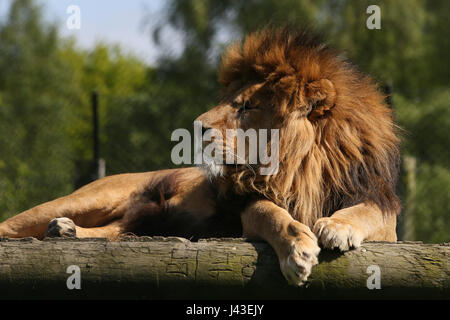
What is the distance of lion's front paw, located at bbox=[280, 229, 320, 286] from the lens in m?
2.19

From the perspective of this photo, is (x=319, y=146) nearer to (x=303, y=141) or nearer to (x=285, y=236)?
(x=303, y=141)

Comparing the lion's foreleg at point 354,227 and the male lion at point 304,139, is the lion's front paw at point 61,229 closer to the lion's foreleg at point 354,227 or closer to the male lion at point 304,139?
the male lion at point 304,139

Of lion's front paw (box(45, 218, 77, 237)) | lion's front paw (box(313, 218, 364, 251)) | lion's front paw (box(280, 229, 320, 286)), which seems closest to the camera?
lion's front paw (box(280, 229, 320, 286))

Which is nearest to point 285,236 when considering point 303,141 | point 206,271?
point 206,271

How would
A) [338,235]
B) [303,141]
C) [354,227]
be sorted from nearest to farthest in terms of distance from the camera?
1. [338,235]
2. [354,227]
3. [303,141]

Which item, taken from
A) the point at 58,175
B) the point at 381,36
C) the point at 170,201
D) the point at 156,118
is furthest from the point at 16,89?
the point at 170,201

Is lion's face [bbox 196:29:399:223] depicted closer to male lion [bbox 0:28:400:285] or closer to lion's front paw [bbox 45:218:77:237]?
male lion [bbox 0:28:400:285]

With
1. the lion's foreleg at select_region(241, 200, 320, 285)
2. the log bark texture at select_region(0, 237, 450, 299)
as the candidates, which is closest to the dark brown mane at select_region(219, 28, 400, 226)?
the lion's foreleg at select_region(241, 200, 320, 285)

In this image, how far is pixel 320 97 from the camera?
9.62 feet

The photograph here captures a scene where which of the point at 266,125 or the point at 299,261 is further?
the point at 266,125

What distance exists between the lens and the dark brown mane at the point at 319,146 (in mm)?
2902

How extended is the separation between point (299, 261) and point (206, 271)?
31 centimetres

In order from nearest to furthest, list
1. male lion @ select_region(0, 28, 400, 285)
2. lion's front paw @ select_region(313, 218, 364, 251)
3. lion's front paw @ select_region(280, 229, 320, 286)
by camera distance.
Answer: lion's front paw @ select_region(280, 229, 320, 286), lion's front paw @ select_region(313, 218, 364, 251), male lion @ select_region(0, 28, 400, 285)
